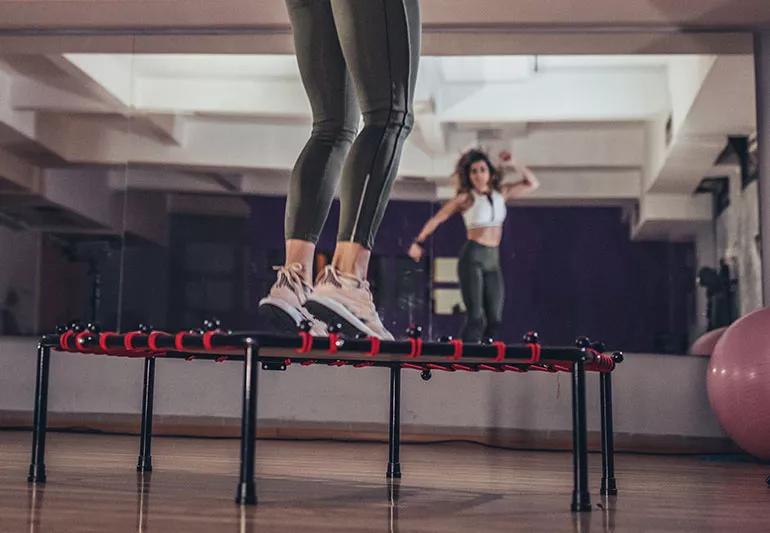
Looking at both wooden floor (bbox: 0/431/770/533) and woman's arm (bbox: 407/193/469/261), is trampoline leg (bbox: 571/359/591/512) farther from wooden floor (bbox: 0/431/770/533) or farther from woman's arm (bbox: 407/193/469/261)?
woman's arm (bbox: 407/193/469/261)

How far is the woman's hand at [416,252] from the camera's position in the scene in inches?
154

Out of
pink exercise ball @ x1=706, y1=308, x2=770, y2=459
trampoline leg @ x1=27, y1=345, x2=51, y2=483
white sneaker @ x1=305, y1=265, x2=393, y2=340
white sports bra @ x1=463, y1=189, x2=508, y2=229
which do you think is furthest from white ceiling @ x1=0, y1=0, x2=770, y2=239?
white sneaker @ x1=305, y1=265, x2=393, y2=340

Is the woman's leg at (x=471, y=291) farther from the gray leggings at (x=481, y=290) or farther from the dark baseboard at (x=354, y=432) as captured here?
the dark baseboard at (x=354, y=432)

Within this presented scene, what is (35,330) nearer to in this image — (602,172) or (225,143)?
(225,143)

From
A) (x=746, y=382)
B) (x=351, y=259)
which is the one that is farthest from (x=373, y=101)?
(x=746, y=382)

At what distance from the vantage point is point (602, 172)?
3865 millimetres

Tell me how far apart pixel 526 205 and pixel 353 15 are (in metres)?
2.44

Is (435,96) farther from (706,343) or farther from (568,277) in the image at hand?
(706,343)

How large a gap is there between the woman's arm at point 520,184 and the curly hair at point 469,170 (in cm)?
4

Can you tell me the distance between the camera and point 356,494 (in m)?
1.87

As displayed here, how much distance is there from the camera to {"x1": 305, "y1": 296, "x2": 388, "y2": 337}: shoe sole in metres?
1.59

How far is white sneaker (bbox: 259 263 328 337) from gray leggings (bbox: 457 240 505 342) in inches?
86.6

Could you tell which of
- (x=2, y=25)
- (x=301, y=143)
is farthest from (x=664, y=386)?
(x=2, y=25)

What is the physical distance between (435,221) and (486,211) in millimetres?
231
